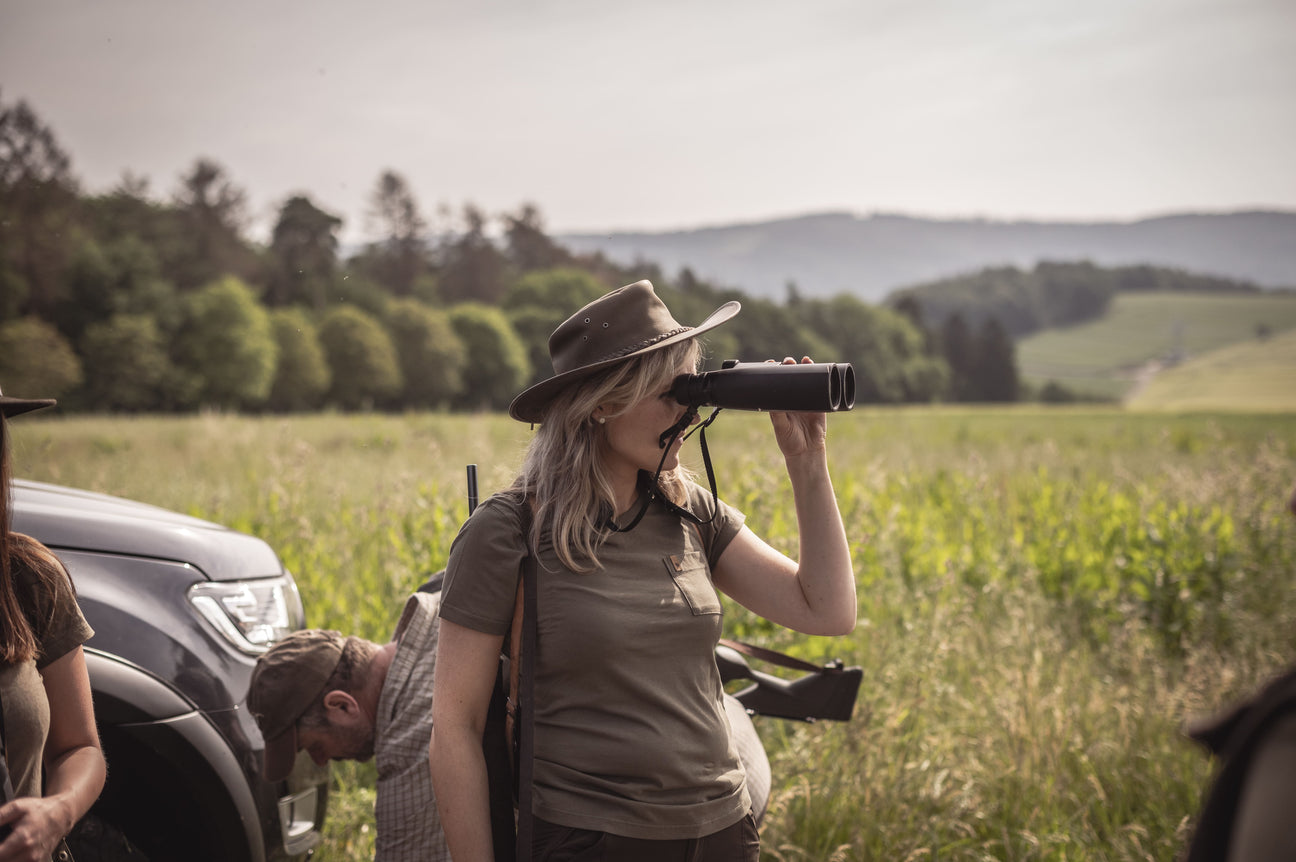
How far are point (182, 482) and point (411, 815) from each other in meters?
8.22

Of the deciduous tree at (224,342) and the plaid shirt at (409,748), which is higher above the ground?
the deciduous tree at (224,342)

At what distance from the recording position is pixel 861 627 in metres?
5.02

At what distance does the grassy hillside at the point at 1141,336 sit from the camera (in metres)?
112

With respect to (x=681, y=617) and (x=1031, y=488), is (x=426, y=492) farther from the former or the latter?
(x=1031, y=488)

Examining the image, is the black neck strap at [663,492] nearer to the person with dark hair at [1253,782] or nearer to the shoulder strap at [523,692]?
the shoulder strap at [523,692]

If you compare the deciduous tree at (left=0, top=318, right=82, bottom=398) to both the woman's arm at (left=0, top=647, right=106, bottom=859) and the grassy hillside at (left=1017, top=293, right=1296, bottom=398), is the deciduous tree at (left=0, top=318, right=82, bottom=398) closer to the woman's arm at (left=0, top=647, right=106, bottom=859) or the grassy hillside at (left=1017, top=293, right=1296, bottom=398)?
the woman's arm at (left=0, top=647, right=106, bottom=859)

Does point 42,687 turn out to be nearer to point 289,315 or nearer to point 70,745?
point 70,745

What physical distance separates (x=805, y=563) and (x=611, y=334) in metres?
0.76

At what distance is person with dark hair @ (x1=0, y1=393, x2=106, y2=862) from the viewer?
187 cm

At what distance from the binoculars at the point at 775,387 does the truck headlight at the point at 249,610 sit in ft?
5.43

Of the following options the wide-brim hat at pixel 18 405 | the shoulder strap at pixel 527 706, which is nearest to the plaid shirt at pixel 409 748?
the shoulder strap at pixel 527 706

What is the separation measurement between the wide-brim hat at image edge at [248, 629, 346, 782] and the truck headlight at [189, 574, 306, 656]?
339 millimetres

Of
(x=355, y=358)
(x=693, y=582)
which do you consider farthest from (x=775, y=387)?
(x=355, y=358)

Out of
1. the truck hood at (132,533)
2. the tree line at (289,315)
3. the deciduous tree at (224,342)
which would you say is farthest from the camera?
the deciduous tree at (224,342)
